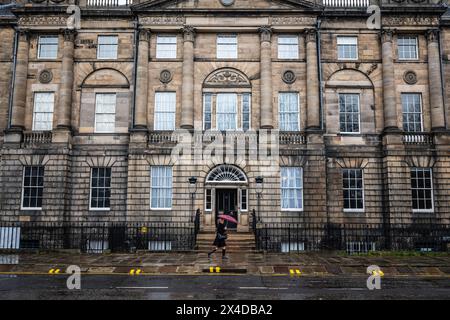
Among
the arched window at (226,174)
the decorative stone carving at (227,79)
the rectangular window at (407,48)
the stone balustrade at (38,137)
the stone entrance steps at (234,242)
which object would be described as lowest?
the stone entrance steps at (234,242)

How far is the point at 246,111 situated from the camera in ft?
83.4

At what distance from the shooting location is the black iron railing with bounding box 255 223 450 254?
2322cm

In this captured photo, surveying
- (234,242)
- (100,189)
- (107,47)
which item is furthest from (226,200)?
(107,47)

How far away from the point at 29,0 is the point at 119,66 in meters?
7.46

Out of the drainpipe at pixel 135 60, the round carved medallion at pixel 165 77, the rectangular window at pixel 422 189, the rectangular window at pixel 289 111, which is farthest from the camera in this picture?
the round carved medallion at pixel 165 77

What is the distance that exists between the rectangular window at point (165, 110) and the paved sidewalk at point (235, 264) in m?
8.38

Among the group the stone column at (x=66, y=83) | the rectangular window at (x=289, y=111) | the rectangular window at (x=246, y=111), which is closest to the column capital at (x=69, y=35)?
the stone column at (x=66, y=83)

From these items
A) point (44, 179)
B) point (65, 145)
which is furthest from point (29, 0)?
point (44, 179)

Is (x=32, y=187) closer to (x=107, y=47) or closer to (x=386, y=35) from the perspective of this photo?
(x=107, y=47)

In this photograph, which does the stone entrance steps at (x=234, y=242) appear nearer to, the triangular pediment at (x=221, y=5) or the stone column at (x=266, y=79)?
the stone column at (x=266, y=79)

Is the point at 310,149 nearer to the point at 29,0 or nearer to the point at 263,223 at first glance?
the point at 263,223

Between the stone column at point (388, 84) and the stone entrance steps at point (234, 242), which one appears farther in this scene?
the stone column at point (388, 84)

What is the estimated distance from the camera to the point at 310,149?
24.2 meters

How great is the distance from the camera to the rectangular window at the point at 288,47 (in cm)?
2591
